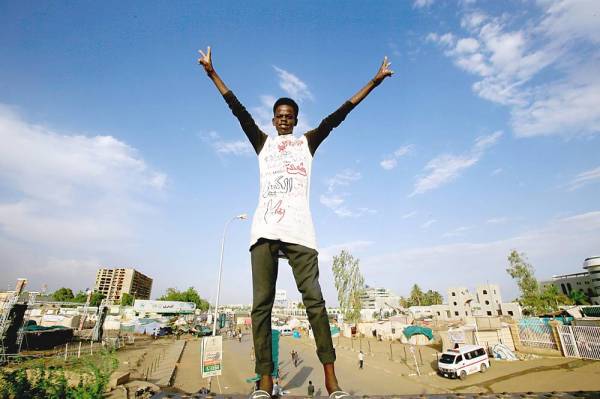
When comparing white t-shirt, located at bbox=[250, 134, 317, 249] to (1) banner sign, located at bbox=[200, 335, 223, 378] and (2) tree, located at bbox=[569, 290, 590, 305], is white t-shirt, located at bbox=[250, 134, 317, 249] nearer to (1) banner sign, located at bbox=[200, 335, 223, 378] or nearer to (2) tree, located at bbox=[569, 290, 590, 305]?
(1) banner sign, located at bbox=[200, 335, 223, 378]

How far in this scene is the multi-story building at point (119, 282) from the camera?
5212 inches

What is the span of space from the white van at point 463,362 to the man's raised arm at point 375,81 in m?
21.7

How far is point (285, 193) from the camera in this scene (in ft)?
9.00

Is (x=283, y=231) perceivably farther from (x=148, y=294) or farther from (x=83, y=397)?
(x=148, y=294)

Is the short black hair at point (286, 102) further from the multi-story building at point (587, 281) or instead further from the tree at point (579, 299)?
the multi-story building at point (587, 281)

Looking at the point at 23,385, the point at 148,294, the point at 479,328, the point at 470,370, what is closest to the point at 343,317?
the point at 479,328

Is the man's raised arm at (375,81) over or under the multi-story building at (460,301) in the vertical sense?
over

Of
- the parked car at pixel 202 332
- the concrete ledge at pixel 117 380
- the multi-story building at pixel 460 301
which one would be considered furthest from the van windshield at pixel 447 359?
the multi-story building at pixel 460 301

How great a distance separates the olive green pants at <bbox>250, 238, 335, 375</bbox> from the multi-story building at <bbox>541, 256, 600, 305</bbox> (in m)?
88.0

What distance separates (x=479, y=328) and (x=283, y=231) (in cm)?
2847

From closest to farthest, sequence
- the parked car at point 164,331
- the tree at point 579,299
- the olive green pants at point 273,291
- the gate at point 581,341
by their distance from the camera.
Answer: the olive green pants at point 273,291 < the gate at point 581,341 < the parked car at point 164,331 < the tree at point 579,299

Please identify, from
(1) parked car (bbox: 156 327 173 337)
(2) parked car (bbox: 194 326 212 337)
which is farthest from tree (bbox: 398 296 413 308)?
(1) parked car (bbox: 156 327 173 337)

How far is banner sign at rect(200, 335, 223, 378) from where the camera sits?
12.3 metres

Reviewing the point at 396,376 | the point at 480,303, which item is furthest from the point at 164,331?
the point at 480,303
